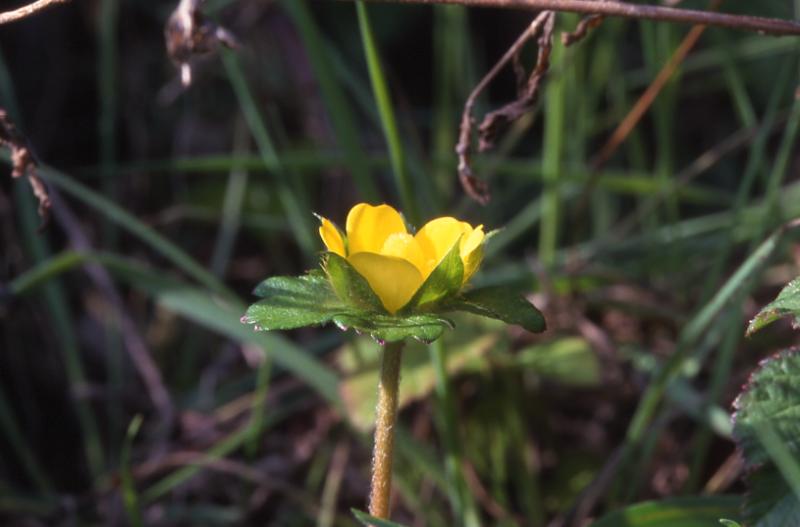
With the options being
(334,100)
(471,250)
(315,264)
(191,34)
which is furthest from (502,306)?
(315,264)

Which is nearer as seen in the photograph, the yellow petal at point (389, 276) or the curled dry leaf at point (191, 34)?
the yellow petal at point (389, 276)

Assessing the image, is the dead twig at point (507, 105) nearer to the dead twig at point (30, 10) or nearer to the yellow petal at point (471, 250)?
the yellow petal at point (471, 250)

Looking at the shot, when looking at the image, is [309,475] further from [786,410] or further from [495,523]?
[786,410]

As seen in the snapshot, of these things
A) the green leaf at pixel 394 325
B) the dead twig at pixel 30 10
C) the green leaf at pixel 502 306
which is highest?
the dead twig at pixel 30 10

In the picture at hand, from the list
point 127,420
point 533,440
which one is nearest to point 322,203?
point 127,420

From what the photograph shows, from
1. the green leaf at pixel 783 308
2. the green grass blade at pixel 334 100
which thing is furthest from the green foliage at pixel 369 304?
the green grass blade at pixel 334 100

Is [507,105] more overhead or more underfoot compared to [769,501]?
more overhead

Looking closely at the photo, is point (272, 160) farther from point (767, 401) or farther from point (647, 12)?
point (767, 401)
